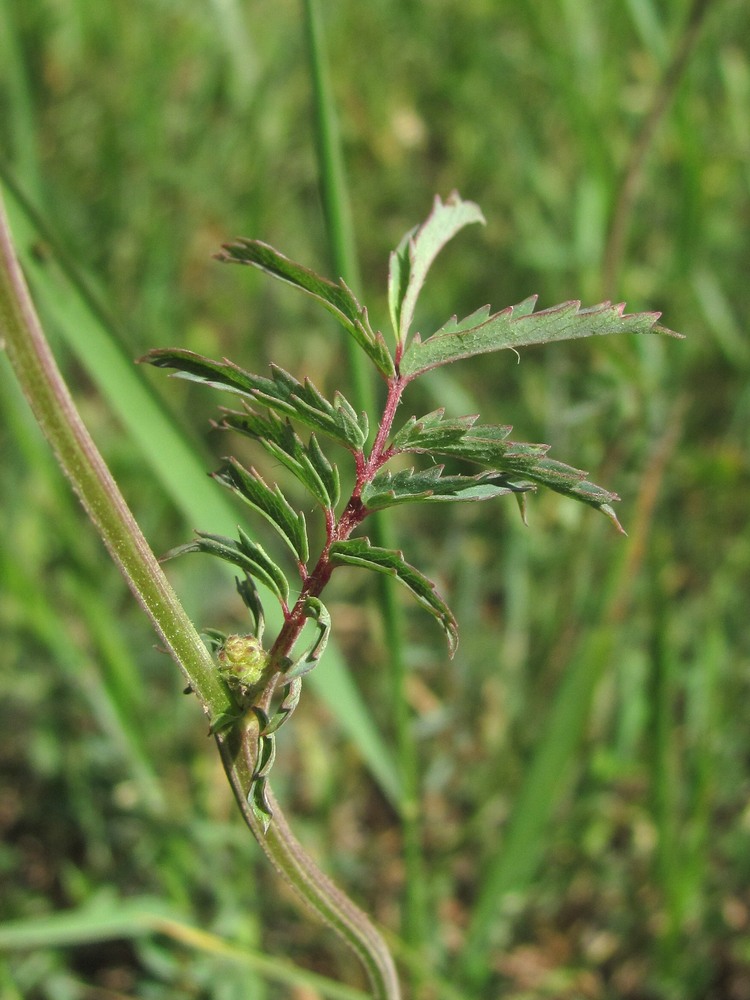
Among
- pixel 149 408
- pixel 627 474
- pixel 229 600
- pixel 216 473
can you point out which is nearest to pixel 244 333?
pixel 229 600

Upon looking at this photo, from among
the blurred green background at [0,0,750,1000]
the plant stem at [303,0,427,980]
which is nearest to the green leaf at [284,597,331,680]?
the plant stem at [303,0,427,980]

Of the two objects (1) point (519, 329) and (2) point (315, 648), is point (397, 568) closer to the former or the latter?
(2) point (315, 648)

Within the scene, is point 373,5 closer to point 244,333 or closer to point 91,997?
point 244,333

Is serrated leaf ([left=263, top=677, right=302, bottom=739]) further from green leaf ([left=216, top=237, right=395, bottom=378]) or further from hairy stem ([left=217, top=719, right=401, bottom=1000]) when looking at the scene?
green leaf ([left=216, top=237, right=395, bottom=378])

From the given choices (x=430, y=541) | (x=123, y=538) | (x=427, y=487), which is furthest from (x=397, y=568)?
(x=430, y=541)

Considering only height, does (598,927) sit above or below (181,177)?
below

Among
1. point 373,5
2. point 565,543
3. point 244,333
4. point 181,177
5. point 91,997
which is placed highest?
point 373,5

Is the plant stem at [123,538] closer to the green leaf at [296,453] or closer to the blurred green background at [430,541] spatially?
the green leaf at [296,453]
